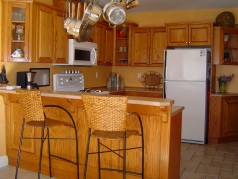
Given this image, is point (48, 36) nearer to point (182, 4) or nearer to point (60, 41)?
point (60, 41)

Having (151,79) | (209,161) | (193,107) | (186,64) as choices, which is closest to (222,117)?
(193,107)

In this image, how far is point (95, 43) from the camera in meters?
5.12

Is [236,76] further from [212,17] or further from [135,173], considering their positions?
[135,173]

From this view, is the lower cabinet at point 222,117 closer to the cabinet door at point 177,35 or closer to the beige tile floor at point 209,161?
the beige tile floor at point 209,161

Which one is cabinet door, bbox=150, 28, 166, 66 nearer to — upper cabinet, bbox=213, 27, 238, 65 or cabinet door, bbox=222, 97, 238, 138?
upper cabinet, bbox=213, 27, 238, 65

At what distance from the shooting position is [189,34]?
209 inches

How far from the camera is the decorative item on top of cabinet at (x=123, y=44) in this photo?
5.98m

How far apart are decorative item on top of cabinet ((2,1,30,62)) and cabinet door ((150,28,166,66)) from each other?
2.70 meters

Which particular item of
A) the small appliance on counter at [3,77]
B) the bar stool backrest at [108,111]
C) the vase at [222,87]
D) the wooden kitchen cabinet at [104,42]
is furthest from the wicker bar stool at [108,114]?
the vase at [222,87]

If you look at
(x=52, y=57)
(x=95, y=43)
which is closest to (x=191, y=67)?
(x=95, y=43)

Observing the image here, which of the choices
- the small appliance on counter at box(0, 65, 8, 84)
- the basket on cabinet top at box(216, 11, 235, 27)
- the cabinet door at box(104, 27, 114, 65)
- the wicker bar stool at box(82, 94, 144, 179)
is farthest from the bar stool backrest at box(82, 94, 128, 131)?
the basket on cabinet top at box(216, 11, 235, 27)

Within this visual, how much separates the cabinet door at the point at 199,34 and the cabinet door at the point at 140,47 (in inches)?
35.5

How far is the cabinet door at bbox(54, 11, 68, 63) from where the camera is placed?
4.36 meters

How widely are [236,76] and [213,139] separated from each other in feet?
4.23
